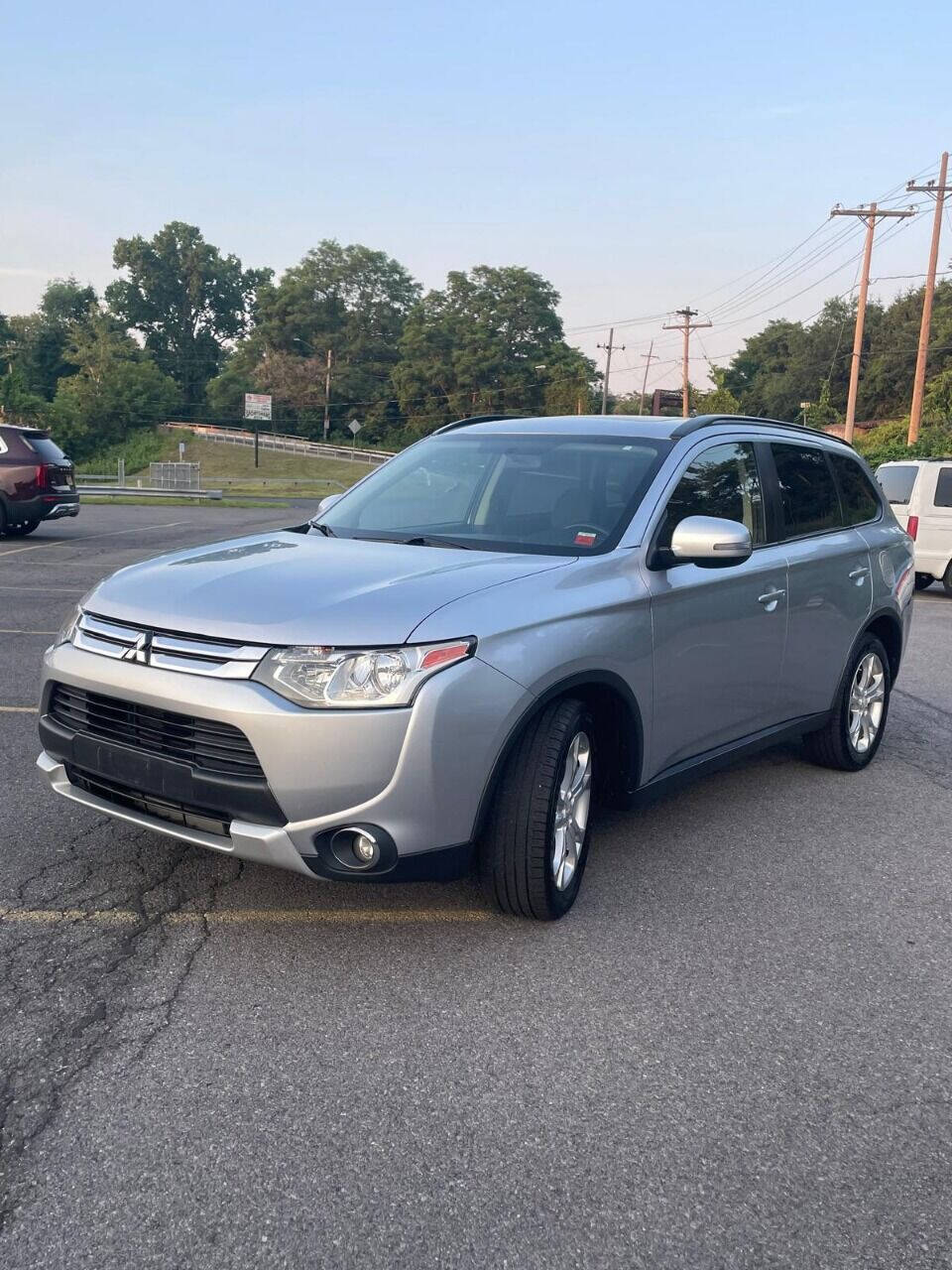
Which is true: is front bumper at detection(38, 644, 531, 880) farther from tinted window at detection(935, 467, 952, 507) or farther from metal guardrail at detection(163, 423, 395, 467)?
metal guardrail at detection(163, 423, 395, 467)

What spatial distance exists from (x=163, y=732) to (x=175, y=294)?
129m

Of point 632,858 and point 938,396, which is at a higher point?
point 938,396

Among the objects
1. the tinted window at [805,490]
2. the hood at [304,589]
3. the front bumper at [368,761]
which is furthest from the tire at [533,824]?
the tinted window at [805,490]

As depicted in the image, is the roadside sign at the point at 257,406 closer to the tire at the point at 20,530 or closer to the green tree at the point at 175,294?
the green tree at the point at 175,294

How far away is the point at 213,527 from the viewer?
22.9 meters

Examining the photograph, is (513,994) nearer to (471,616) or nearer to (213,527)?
(471,616)

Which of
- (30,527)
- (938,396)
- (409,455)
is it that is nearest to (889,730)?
(409,455)

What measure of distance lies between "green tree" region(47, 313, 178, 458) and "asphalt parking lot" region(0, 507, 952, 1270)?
278 feet

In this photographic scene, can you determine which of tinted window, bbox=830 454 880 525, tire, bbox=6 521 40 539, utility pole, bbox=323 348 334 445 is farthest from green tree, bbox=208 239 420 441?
Result: tinted window, bbox=830 454 880 525

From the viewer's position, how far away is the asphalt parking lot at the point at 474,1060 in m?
2.37

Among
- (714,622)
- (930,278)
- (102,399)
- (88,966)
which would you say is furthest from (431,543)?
(102,399)

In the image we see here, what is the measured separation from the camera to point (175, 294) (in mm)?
123000

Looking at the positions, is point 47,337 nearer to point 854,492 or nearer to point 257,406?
point 257,406

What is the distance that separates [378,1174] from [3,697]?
5.32 m
